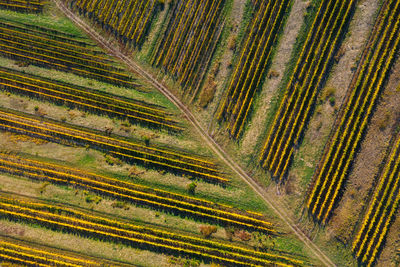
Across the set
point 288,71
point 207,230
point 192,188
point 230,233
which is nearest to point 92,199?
point 192,188

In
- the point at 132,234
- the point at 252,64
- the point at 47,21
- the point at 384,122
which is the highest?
the point at 252,64

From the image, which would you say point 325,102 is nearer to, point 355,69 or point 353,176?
point 355,69

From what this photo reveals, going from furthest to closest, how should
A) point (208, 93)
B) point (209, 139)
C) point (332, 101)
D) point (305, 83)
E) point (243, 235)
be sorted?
point (208, 93) < point (209, 139) < point (305, 83) < point (243, 235) < point (332, 101)

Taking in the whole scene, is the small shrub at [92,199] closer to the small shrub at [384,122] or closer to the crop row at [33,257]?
the crop row at [33,257]

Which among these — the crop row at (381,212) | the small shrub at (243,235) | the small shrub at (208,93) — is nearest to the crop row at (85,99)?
the small shrub at (208,93)

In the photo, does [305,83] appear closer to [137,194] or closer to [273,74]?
[273,74]

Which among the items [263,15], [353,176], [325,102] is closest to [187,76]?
[263,15]

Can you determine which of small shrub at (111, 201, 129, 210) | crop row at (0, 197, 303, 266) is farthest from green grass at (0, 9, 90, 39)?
crop row at (0, 197, 303, 266)
